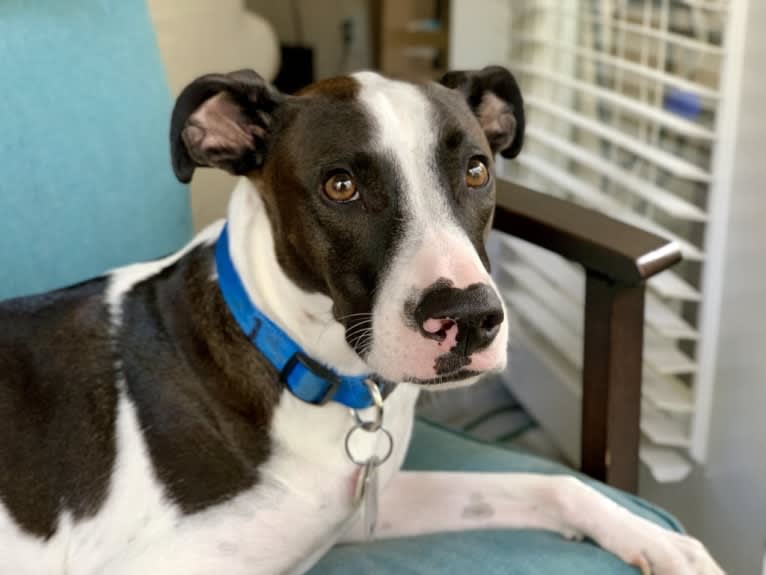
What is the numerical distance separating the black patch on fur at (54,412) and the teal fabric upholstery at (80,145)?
234mm

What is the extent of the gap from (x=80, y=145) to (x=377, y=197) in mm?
655

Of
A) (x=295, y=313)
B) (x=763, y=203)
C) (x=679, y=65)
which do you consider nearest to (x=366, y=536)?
(x=295, y=313)

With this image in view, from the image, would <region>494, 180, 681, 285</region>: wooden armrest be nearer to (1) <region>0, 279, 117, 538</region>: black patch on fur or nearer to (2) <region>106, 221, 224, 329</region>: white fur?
(2) <region>106, 221, 224, 329</region>: white fur

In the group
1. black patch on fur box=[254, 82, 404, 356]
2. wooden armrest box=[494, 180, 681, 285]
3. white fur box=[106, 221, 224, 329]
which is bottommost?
white fur box=[106, 221, 224, 329]

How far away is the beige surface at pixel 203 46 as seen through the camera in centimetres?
199

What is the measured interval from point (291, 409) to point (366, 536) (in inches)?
10.0

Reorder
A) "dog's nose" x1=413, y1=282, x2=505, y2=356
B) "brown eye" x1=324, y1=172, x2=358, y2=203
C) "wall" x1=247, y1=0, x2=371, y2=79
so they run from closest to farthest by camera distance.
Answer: "dog's nose" x1=413, y1=282, x2=505, y2=356
"brown eye" x1=324, y1=172, x2=358, y2=203
"wall" x1=247, y1=0, x2=371, y2=79

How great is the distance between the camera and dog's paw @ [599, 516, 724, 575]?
1193 mm

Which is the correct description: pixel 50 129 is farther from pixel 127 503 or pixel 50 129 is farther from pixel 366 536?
pixel 366 536

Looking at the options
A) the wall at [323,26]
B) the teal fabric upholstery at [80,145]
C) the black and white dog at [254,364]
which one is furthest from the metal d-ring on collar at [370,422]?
the wall at [323,26]

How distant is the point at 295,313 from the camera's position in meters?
1.16

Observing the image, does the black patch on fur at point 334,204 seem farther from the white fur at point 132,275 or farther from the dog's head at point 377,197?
the white fur at point 132,275

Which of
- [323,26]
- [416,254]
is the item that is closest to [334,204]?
[416,254]

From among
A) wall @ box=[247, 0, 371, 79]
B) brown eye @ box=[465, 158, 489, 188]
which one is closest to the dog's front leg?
brown eye @ box=[465, 158, 489, 188]
